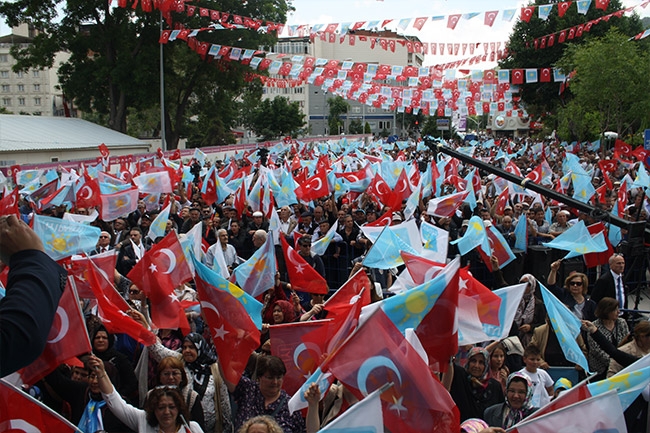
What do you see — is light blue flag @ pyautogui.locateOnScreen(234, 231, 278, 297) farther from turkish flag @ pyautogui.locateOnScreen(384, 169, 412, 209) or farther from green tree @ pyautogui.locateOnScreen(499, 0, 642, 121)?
green tree @ pyautogui.locateOnScreen(499, 0, 642, 121)

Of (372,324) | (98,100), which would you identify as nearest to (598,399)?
(372,324)

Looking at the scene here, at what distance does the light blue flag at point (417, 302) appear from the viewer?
4.35 m

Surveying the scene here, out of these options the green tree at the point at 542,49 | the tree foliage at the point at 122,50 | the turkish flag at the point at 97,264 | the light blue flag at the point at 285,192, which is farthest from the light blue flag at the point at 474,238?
the green tree at the point at 542,49

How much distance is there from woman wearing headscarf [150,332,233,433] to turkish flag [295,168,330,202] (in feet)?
28.8

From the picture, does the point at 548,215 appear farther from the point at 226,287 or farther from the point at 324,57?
the point at 324,57

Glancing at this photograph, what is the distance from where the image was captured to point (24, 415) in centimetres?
326

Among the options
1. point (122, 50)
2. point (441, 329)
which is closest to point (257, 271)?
point (441, 329)

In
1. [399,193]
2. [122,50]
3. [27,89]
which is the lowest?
[399,193]

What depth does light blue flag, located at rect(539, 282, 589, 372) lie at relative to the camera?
494cm

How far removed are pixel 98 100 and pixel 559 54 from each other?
98.4 feet

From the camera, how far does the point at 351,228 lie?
34.6 ft

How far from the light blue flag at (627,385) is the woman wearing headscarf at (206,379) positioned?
2.36 meters

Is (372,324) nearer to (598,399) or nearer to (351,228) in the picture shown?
Result: (598,399)

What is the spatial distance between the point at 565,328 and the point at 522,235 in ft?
16.6
